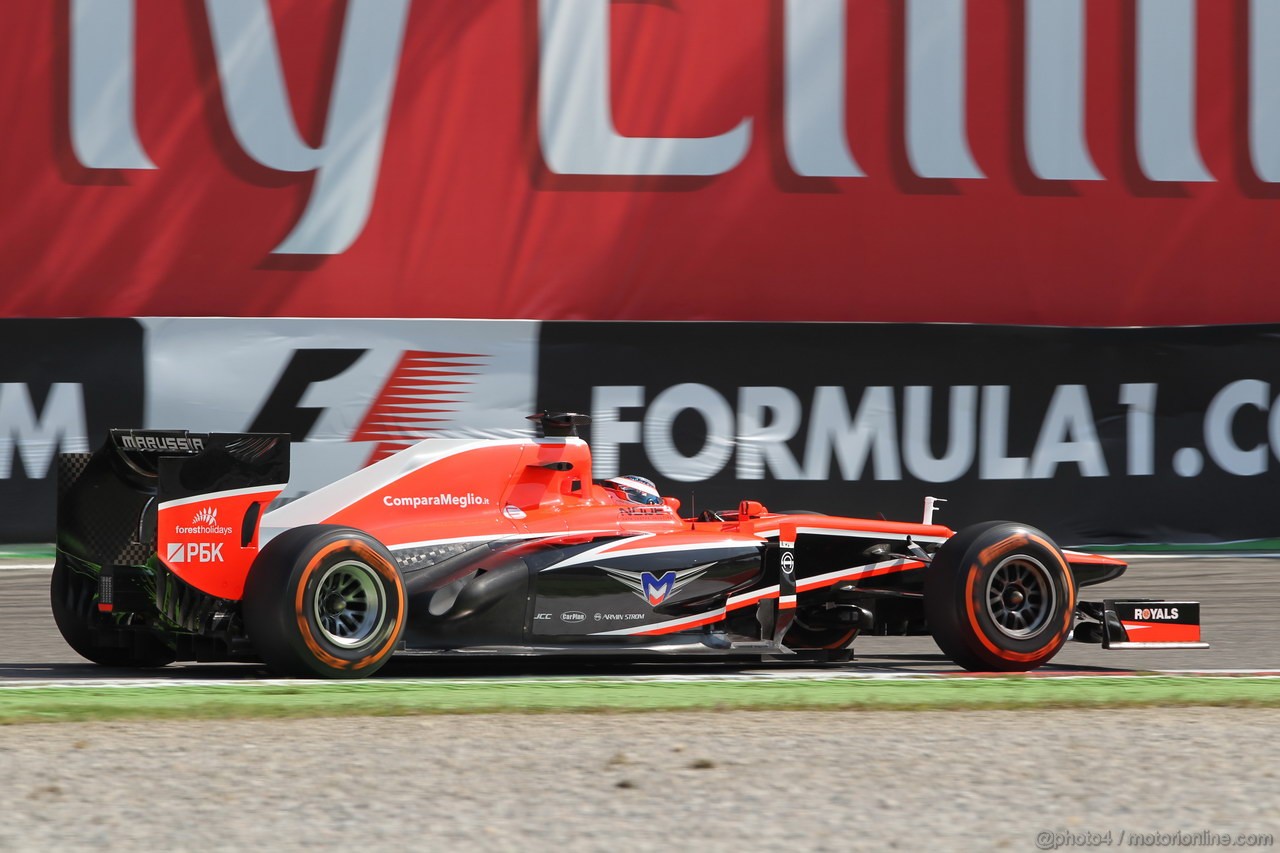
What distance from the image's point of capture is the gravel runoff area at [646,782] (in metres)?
4.87

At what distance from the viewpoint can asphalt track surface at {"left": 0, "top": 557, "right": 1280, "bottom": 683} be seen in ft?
26.8

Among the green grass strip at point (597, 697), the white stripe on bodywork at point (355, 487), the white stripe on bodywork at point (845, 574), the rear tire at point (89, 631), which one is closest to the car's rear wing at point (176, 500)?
the rear tire at point (89, 631)

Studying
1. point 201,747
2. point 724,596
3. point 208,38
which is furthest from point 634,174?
point 201,747

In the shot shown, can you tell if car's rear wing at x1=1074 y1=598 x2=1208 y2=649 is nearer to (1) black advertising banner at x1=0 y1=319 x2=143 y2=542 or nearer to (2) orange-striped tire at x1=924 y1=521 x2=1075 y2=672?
(2) orange-striped tire at x1=924 y1=521 x2=1075 y2=672

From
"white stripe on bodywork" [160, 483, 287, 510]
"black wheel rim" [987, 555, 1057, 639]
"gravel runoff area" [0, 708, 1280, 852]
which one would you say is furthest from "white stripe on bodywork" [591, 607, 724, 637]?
"white stripe on bodywork" [160, 483, 287, 510]

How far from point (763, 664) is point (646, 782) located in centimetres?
334

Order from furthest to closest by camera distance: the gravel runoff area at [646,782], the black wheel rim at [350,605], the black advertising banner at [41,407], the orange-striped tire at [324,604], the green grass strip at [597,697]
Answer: the black advertising banner at [41,407], the black wheel rim at [350,605], the orange-striped tire at [324,604], the green grass strip at [597,697], the gravel runoff area at [646,782]

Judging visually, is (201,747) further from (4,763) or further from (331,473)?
(331,473)

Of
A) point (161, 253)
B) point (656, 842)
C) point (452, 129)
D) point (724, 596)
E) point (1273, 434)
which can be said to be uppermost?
→ point (452, 129)

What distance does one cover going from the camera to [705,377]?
47.3 feet

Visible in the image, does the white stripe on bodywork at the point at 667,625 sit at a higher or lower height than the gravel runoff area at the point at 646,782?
higher

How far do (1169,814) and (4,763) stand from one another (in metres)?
3.74

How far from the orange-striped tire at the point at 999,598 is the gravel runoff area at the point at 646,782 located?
3.89ft

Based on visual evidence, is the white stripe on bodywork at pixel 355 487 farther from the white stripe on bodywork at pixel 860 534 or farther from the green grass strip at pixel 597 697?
the white stripe on bodywork at pixel 860 534
